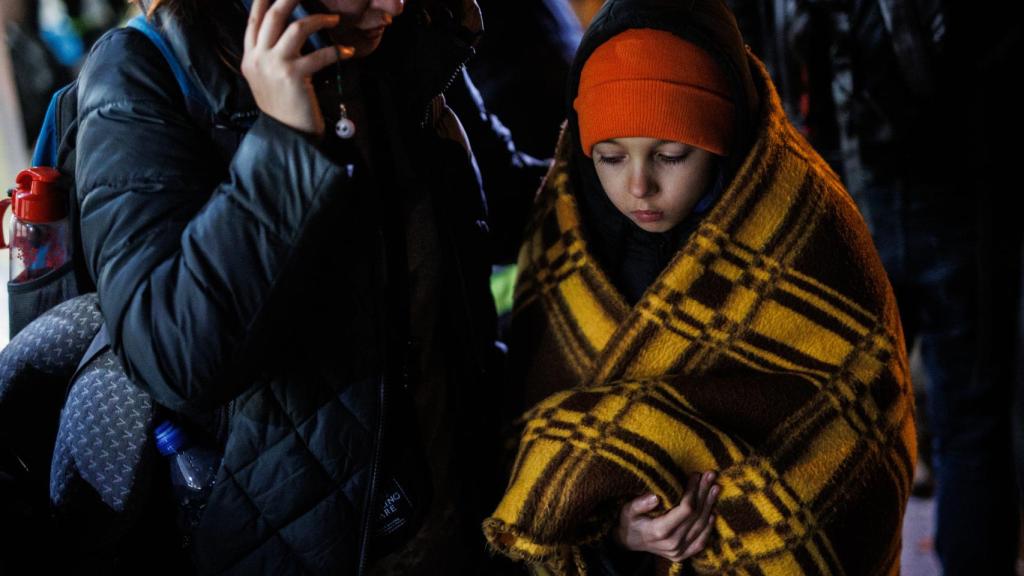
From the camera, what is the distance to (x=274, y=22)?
0.97m

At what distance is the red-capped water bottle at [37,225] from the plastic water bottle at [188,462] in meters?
0.30

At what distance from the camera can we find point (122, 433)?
3.70ft

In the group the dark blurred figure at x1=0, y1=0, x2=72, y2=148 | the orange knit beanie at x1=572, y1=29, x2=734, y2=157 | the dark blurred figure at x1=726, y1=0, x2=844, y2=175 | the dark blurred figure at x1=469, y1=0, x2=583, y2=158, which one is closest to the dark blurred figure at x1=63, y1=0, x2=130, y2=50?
the dark blurred figure at x1=0, y1=0, x2=72, y2=148

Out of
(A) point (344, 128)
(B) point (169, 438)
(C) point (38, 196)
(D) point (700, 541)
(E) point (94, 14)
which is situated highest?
(A) point (344, 128)

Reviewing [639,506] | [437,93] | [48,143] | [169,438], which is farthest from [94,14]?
[639,506]

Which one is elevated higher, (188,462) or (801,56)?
(801,56)

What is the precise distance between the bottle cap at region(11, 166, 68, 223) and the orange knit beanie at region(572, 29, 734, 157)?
80cm

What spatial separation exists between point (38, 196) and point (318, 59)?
0.47 meters

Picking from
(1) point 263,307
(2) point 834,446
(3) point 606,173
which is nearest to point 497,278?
(3) point 606,173

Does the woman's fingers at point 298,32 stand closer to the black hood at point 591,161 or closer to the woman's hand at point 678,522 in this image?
the black hood at point 591,161

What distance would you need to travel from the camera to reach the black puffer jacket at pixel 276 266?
992mm

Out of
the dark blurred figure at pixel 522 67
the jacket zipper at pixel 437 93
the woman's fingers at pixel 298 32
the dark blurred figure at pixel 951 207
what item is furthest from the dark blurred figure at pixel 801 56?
the woman's fingers at pixel 298 32

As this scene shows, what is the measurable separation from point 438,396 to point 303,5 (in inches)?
22.9

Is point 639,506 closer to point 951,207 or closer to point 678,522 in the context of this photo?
point 678,522
